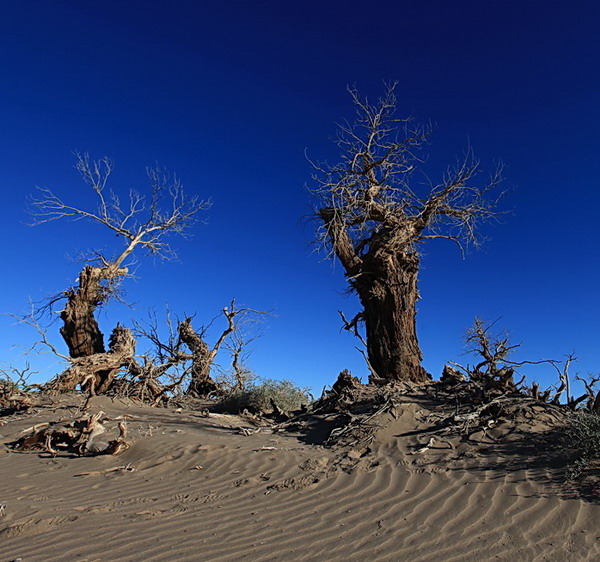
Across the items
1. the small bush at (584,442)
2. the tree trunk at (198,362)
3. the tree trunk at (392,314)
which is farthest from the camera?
the tree trunk at (198,362)

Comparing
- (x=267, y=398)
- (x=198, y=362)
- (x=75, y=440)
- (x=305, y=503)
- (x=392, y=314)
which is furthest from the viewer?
(x=198, y=362)

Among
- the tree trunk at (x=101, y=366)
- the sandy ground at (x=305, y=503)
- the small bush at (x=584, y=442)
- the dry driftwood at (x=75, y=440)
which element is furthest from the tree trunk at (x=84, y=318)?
the small bush at (x=584, y=442)

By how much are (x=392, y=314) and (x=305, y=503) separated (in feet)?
18.2

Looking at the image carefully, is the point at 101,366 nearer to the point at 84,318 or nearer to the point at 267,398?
the point at 84,318

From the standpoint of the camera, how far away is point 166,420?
9.38 m

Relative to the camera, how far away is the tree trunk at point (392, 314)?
9414mm

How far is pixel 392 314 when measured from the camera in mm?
9625

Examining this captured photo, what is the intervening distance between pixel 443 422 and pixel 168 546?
408cm

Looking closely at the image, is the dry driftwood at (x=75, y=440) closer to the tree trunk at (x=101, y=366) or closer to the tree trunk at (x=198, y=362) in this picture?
the tree trunk at (x=101, y=366)

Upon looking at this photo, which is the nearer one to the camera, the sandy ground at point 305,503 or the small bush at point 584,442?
the sandy ground at point 305,503

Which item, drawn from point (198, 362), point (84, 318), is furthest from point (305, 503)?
point (198, 362)

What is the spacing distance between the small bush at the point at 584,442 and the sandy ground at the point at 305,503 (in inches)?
8.8

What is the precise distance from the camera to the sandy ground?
11.8ft

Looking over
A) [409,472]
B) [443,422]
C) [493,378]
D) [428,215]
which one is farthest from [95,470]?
[428,215]
